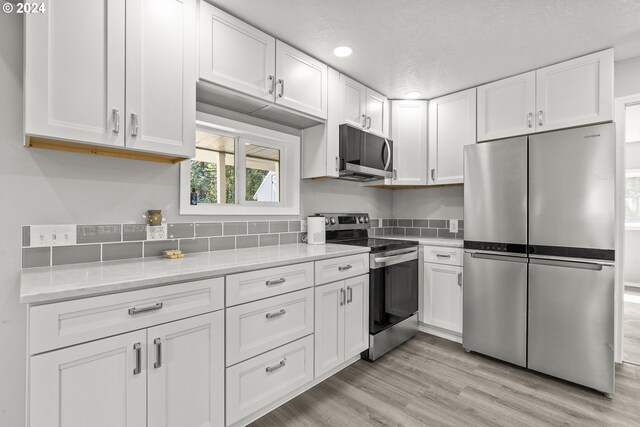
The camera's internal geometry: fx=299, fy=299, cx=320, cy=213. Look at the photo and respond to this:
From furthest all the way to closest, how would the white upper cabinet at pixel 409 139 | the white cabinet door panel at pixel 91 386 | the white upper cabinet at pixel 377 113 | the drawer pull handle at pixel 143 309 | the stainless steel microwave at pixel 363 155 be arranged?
the white upper cabinet at pixel 409 139, the white upper cabinet at pixel 377 113, the stainless steel microwave at pixel 363 155, the drawer pull handle at pixel 143 309, the white cabinet door panel at pixel 91 386

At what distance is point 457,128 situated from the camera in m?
2.98

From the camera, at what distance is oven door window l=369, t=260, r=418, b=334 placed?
96.9 inches

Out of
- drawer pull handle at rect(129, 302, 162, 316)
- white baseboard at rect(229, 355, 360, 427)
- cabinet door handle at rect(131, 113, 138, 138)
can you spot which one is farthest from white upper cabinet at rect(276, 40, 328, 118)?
white baseboard at rect(229, 355, 360, 427)

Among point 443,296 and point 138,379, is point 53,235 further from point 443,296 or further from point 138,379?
point 443,296

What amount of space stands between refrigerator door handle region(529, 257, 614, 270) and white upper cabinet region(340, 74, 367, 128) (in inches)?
72.1

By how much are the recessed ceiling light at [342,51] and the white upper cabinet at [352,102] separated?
270 millimetres

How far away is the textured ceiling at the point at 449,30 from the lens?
5.84ft

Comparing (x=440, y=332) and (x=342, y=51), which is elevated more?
(x=342, y=51)

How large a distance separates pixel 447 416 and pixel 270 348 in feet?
3.81

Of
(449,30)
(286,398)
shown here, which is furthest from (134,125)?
(449,30)

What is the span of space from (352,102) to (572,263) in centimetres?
213

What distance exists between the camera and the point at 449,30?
6.60ft

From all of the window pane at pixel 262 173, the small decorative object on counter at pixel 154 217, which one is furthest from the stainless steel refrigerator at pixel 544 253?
the small decorative object on counter at pixel 154 217

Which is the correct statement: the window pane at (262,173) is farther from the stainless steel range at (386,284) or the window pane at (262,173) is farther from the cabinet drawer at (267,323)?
the cabinet drawer at (267,323)
